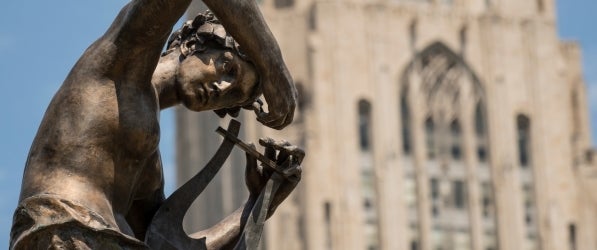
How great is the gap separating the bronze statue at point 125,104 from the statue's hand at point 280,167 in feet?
0.44

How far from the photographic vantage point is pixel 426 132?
238 feet

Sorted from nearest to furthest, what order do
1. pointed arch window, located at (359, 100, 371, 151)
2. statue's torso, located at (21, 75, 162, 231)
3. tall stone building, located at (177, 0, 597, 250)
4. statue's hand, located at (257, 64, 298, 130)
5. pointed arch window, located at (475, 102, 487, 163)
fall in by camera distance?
statue's torso, located at (21, 75, 162, 231) < statue's hand, located at (257, 64, 298, 130) < tall stone building, located at (177, 0, 597, 250) < pointed arch window, located at (359, 100, 371, 151) < pointed arch window, located at (475, 102, 487, 163)

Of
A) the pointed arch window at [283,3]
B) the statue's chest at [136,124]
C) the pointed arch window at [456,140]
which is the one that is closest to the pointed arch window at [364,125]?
the pointed arch window at [456,140]

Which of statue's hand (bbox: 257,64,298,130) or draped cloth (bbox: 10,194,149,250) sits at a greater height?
statue's hand (bbox: 257,64,298,130)

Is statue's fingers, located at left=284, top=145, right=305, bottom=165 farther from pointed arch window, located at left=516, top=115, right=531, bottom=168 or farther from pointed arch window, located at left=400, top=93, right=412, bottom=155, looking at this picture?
pointed arch window, located at left=516, top=115, right=531, bottom=168

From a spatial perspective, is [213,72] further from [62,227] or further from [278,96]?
[62,227]

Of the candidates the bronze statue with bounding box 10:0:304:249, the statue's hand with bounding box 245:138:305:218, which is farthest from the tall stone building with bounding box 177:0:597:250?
the bronze statue with bounding box 10:0:304:249

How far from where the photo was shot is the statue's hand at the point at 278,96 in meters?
5.81

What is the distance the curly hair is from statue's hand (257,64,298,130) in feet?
0.32

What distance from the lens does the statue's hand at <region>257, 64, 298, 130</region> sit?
19.1 feet

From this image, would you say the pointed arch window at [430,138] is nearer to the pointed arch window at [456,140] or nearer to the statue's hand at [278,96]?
the pointed arch window at [456,140]

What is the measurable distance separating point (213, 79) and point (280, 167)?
403 millimetres

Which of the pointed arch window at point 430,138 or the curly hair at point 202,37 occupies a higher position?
the pointed arch window at point 430,138

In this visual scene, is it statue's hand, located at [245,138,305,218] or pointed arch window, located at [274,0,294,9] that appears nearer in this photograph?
statue's hand, located at [245,138,305,218]
